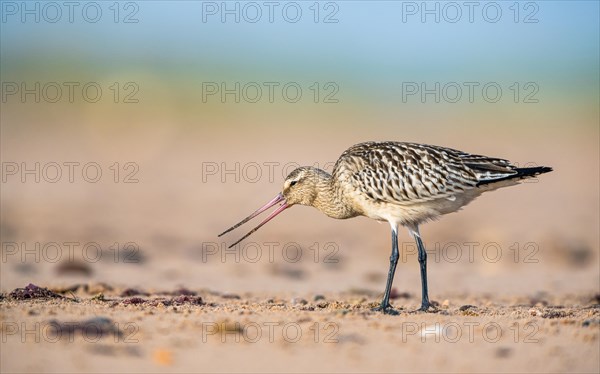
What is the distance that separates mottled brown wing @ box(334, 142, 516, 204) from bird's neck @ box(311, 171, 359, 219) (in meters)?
0.42

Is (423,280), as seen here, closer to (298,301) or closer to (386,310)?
(386,310)

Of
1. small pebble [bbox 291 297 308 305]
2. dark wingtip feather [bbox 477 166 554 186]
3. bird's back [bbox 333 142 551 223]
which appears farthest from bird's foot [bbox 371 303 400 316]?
dark wingtip feather [bbox 477 166 554 186]

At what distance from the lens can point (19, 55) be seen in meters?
73.3

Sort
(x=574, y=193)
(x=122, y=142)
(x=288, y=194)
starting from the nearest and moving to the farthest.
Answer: (x=288, y=194) < (x=574, y=193) < (x=122, y=142)

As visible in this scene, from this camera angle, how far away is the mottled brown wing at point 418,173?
11.3m

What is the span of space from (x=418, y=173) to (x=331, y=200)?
4.38 ft

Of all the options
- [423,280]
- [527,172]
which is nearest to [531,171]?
[527,172]

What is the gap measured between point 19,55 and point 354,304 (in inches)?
2641

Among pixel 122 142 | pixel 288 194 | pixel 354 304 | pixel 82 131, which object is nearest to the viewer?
pixel 354 304

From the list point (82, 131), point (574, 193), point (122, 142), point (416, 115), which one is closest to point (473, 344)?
point (574, 193)

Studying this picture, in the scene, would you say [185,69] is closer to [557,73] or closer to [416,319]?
[557,73]

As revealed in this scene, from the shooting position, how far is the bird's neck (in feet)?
39.3

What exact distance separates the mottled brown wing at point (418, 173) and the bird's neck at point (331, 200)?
416 millimetres

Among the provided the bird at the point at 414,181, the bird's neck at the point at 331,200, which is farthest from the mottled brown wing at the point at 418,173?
the bird's neck at the point at 331,200
